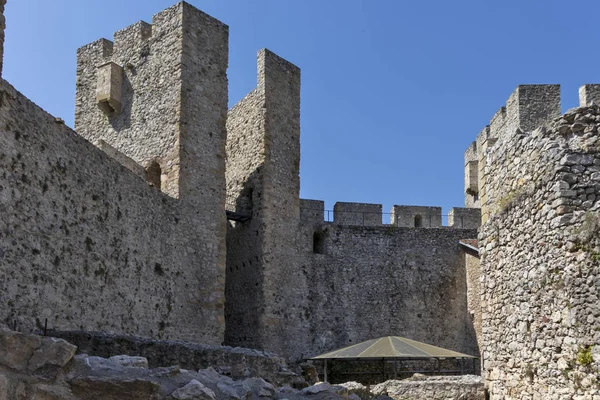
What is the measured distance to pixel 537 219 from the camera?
27.6 feet

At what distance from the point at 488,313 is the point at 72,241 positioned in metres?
6.44

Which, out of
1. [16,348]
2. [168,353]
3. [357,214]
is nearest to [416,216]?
[357,214]

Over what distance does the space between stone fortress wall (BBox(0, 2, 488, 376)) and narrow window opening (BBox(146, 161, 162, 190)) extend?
0.03 m

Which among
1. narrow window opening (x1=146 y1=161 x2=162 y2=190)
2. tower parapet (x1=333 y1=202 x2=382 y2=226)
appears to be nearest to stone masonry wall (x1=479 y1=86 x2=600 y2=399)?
narrow window opening (x1=146 y1=161 x2=162 y2=190)

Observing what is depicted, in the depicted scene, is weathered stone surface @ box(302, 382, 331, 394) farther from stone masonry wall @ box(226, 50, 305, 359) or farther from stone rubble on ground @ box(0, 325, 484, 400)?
stone masonry wall @ box(226, 50, 305, 359)

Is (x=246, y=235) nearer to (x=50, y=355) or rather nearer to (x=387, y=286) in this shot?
(x=387, y=286)

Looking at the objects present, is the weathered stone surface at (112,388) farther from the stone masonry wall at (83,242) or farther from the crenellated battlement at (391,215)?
the crenellated battlement at (391,215)

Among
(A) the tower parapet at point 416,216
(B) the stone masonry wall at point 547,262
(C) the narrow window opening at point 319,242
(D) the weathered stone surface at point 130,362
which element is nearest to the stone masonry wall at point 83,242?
(D) the weathered stone surface at point 130,362

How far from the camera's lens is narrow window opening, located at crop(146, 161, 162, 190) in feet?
59.9

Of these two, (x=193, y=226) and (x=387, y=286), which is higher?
(x=193, y=226)

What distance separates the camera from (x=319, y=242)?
23.1 metres

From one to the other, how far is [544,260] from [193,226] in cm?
1012

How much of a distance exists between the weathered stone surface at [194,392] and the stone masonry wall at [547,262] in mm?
4093

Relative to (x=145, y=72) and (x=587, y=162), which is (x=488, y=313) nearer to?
(x=587, y=162)
